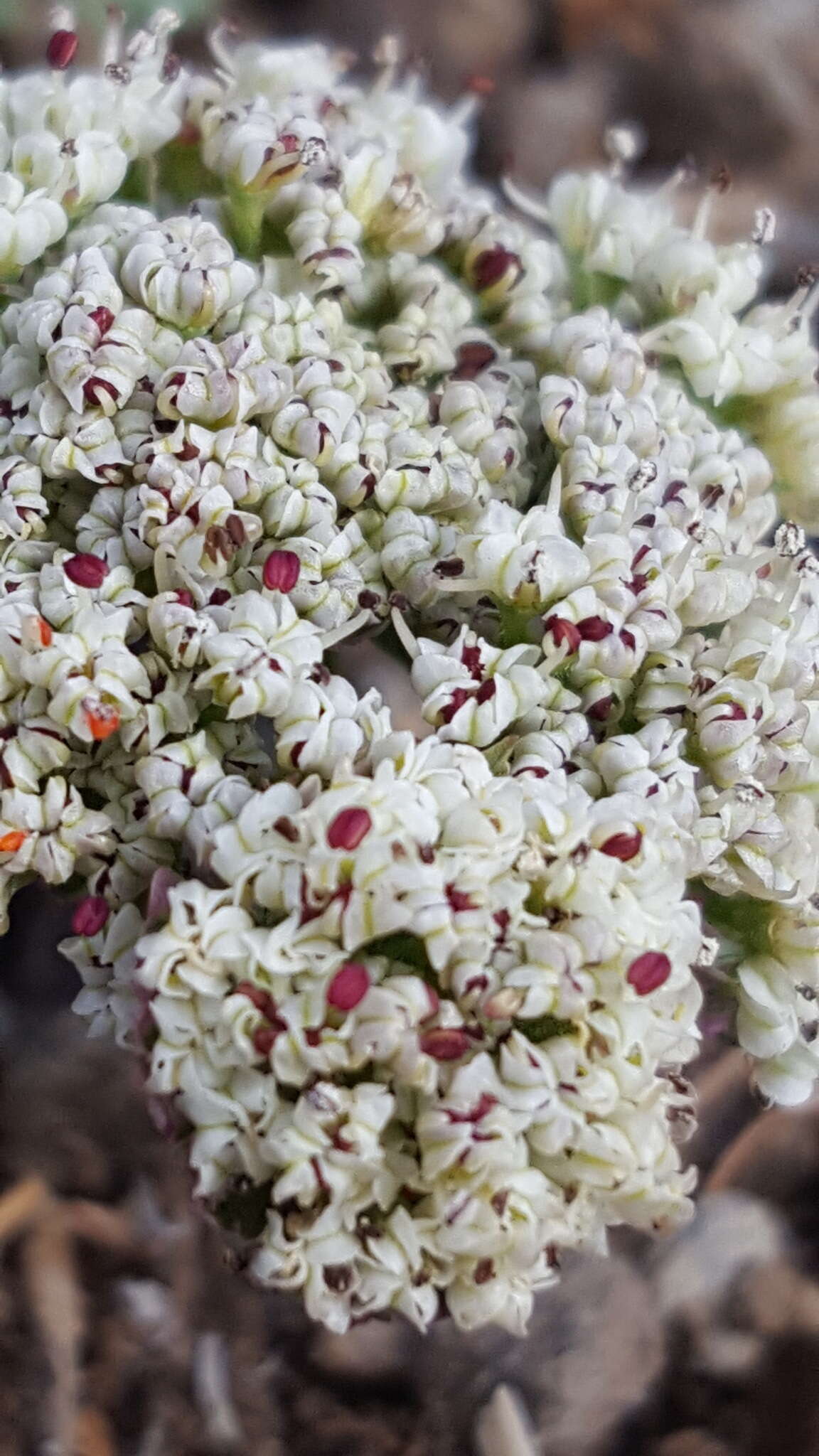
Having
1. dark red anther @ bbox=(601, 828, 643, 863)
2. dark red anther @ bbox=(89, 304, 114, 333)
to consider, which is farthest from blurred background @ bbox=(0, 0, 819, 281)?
dark red anther @ bbox=(601, 828, 643, 863)

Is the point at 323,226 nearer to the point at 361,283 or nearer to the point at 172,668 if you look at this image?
the point at 361,283

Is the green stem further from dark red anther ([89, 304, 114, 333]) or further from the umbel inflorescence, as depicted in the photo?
dark red anther ([89, 304, 114, 333])

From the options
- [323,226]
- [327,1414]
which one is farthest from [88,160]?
[327,1414]

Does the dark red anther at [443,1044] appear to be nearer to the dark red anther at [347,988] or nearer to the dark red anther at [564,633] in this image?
the dark red anther at [347,988]

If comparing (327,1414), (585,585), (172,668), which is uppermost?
(585,585)

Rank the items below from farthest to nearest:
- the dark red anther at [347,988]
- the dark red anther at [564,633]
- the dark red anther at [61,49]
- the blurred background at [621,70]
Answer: the blurred background at [621,70] < the dark red anther at [61,49] < the dark red anther at [564,633] < the dark red anther at [347,988]

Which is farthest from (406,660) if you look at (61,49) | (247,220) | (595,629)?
(61,49)

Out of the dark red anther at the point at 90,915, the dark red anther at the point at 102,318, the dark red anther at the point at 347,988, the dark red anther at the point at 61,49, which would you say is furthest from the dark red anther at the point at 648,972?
the dark red anther at the point at 61,49

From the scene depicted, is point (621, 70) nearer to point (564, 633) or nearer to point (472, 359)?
point (472, 359)
